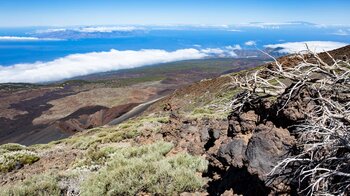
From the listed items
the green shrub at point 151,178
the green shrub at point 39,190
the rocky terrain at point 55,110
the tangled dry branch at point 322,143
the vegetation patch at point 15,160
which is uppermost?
the tangled dry branch at point 322,143

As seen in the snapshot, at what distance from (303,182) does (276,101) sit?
181 cm

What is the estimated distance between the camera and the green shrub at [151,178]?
20.4ft

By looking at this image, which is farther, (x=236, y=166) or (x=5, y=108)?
(x=5, y=108)

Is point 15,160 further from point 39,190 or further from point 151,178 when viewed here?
point 151,178

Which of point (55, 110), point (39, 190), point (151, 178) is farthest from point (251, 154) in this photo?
point (55, 110)

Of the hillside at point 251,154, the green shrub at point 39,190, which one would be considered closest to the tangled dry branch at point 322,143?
the hillside at point 251,154

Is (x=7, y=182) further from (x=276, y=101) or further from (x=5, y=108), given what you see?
(x=5, y=108)

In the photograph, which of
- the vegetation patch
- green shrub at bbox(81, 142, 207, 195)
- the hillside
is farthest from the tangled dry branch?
the vegetation patch

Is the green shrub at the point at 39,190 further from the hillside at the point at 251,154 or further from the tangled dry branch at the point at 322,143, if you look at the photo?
the tangled dry branch at the point at 322,143

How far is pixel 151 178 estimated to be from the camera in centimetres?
654

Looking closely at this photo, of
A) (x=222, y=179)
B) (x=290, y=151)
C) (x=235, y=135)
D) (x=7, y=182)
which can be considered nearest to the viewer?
(x=290, y=151)

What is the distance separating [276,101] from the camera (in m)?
5.89

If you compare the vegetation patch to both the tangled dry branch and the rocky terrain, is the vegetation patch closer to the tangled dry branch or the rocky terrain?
the tangled dry branch

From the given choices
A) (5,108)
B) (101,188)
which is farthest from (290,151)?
(5,108)
